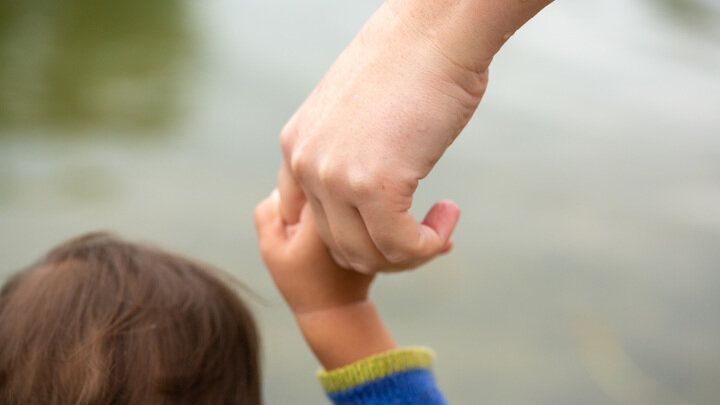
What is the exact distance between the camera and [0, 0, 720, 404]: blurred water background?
1129 mm

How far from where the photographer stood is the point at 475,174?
1418 mm

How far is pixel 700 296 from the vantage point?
1217 mm

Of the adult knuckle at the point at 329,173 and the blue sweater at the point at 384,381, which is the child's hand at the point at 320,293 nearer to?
the blue sweater at the point at 384,381

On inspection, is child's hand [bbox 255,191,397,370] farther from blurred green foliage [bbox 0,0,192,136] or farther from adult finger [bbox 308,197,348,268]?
blurred green foliage [bbox 0,0,192,136]

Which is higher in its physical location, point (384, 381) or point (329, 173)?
point (329, 173)

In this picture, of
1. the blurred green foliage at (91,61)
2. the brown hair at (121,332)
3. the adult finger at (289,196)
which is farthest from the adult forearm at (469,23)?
the blurred green foliage at (91,61)

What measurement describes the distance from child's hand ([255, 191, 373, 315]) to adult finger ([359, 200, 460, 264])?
91 mm

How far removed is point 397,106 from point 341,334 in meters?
0.19

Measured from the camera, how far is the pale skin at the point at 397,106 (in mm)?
352

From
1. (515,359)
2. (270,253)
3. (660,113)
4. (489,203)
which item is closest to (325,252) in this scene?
(270,253)

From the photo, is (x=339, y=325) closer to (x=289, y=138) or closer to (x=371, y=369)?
(x=371, y=369)

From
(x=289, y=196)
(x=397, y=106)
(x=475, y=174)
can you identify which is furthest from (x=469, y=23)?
(x=475, y=174)

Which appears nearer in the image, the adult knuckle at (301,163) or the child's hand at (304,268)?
the adult knuckle at (301,163)

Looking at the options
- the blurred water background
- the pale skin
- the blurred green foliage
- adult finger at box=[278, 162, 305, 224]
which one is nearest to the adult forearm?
the pale skin
